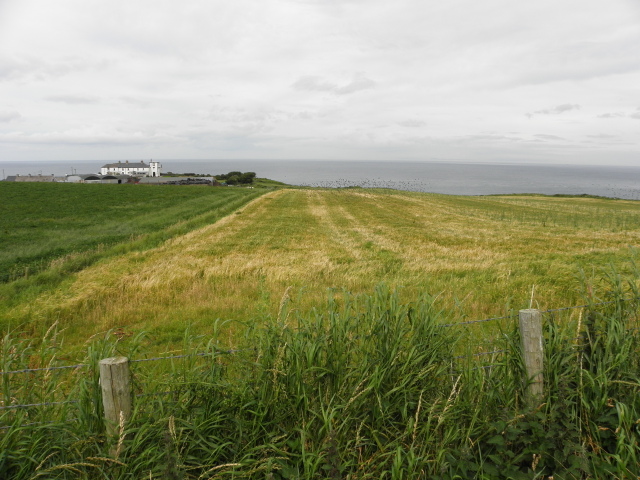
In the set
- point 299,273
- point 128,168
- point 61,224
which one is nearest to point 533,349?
point 299,273

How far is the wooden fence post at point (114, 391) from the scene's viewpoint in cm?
321

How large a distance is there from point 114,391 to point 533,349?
3792 mm

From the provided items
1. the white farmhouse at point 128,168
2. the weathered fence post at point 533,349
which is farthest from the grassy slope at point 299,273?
the white farmhouse at point 128,168

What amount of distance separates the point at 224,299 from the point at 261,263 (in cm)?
442

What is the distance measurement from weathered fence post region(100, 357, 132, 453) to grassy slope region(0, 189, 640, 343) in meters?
2.06

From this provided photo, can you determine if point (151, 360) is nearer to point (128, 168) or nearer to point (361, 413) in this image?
point (361, 413)

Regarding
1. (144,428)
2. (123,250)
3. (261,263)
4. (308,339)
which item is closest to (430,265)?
(261,263)

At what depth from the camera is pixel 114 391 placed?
3240mm

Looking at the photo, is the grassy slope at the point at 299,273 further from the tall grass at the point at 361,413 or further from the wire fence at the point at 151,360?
the tall grass at the point at 361,413

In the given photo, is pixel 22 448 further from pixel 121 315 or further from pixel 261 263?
pixel 261 263

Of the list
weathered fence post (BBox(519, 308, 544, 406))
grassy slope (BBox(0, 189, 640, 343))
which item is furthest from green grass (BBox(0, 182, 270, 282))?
weathered fence post (BBox(519, 308, 544, 406))

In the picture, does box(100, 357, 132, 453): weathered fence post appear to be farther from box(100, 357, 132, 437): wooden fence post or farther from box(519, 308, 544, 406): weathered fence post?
box(519, 308, 544, 406): weathered fence post

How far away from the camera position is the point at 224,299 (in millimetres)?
9992

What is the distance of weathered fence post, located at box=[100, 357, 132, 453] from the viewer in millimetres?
3205
